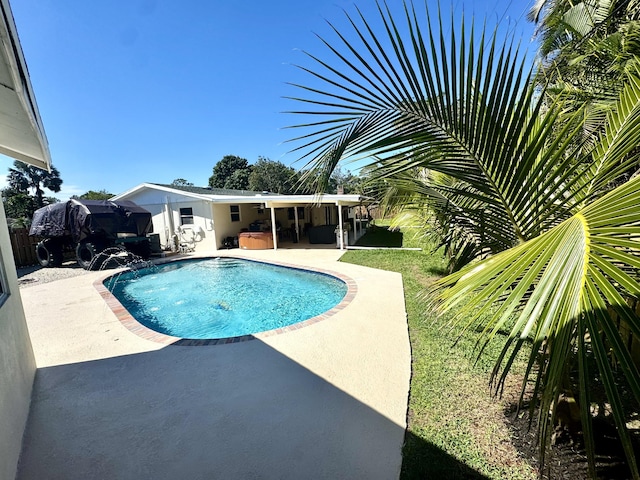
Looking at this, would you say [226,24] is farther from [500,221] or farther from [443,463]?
[443,463]

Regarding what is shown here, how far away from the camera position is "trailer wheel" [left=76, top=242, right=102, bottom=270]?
12536mm

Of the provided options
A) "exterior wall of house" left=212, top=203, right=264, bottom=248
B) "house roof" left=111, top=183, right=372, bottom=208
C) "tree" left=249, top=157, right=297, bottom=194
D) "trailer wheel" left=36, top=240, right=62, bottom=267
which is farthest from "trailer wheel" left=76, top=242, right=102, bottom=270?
"tree" left=249, top=157, right=297, bottom=194

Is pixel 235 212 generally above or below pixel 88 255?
above

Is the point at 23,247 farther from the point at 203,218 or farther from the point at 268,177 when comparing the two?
the point at 268,177

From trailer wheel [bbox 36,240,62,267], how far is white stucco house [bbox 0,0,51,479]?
37.7 ft

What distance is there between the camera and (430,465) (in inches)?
99.3

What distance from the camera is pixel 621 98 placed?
6.62 ft

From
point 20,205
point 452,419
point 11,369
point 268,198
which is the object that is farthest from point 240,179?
point 452,419

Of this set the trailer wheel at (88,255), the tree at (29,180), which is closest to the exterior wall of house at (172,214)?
the trailer wheel at (88,255)

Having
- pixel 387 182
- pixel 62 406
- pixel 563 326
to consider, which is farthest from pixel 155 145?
pixel 563 326

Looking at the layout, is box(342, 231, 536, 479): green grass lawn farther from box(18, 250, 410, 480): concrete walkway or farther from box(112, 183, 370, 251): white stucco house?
box(112, 183, 370, 251): white stucco house

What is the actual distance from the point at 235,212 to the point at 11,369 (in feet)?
50.2

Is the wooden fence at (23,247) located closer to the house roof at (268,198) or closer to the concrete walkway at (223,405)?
the house roof at (268,198)

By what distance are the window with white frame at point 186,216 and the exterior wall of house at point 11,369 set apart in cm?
1321
